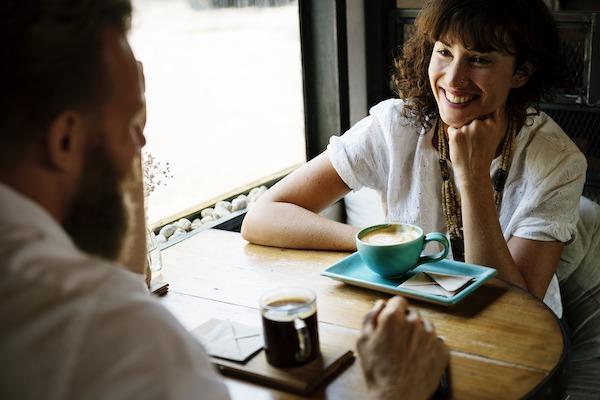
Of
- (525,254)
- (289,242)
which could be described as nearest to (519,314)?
(525,254)

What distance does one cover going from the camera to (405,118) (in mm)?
2152

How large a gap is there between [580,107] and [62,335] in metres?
2.24

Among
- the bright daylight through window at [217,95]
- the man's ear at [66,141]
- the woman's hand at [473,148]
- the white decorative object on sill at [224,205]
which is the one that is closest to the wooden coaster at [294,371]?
the man's ear at [66,141]

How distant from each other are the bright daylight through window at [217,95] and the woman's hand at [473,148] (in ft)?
2.90

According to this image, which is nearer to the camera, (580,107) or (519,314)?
(519,314)

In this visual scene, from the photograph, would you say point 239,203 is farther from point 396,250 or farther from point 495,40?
point 396,250

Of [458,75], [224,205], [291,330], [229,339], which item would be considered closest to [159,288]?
[229,339]

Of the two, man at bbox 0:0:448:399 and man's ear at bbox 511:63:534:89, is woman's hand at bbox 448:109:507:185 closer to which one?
man's ear at bbox 511:63:534:89

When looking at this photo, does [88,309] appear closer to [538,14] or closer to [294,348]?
[294,348]

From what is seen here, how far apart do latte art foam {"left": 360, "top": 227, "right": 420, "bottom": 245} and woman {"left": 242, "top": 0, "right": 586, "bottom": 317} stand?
152 millimetres

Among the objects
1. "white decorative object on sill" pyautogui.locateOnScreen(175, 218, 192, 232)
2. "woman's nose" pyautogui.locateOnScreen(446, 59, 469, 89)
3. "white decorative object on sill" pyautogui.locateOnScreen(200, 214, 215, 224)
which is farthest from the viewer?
"white decorative object on sill" pyautogui.locateOnScreen(200, 214, 215, 224)

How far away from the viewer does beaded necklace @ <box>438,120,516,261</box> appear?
2014mm

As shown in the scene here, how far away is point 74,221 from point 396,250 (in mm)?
791

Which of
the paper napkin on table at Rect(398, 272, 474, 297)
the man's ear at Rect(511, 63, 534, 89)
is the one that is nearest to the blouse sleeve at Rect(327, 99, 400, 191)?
the man's ear at Rect(511, 63, 534, 89)
